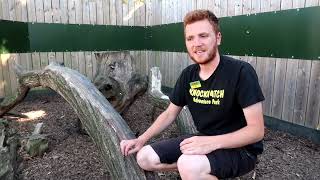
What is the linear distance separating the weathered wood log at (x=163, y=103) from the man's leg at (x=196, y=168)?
3.51 feet

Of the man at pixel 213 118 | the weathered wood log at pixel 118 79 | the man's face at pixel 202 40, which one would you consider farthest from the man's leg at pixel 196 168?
the weathered wood log at pixel 118 79

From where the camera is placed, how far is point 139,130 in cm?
478

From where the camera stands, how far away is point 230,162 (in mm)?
1989

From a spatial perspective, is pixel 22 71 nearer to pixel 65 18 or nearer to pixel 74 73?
pixel 74 73

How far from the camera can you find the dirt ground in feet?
11.0

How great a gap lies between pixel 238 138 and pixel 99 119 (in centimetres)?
117

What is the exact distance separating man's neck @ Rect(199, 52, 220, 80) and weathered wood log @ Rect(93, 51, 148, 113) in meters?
2.34

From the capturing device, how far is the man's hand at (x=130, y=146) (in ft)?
7.31

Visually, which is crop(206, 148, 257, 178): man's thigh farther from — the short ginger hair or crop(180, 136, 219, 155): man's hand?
the short ginger hair

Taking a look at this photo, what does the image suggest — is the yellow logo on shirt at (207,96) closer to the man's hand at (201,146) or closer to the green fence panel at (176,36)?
the man's hand at (201,146)

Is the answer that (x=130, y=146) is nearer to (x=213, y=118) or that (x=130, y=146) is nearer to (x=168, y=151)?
(x=168, y=151)

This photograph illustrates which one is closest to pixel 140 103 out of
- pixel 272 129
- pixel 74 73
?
pixel 272 129

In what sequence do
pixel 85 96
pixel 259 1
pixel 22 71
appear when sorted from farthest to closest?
pixel 259 1 → pixel 22 71 → pixel 85 96

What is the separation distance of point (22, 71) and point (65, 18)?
2672 mm
